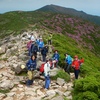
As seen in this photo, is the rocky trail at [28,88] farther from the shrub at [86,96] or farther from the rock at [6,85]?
the shrub at [86,96]

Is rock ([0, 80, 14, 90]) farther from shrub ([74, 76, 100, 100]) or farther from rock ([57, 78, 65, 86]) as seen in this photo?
shrub ([74, 76, 100, 100])

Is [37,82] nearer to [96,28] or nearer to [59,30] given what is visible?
[59,30]

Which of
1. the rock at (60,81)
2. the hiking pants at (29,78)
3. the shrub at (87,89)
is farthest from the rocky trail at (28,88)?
the shrub at (87,89)

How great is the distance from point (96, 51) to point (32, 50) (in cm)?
4724

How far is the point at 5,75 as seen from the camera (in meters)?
22.9

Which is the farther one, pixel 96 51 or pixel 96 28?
pixel 96 28

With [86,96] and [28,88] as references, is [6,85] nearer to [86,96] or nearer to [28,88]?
[28,88]

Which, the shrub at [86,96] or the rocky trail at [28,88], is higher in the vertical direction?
the shrub at [86,96]

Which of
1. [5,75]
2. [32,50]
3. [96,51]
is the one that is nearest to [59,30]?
[96,51]

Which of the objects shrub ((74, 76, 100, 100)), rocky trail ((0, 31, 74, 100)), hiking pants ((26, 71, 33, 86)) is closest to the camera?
shrub ((74, 76, 100, 100))

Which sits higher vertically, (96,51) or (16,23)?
(16,23)

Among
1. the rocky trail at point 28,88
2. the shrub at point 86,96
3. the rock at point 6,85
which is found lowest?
the rocky trail at point 28,88

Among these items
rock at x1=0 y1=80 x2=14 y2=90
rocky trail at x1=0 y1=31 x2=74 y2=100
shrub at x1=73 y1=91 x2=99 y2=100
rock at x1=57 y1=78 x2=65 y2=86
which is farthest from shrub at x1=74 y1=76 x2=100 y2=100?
rock at x1=0 y1=80 x2=14 y2=90

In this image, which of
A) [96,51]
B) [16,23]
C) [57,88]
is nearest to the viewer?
[57,88]
